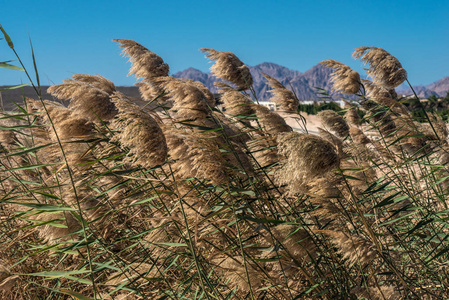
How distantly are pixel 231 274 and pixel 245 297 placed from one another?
1.56 feet

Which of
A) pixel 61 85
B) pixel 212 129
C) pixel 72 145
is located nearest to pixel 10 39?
pixel 61 85

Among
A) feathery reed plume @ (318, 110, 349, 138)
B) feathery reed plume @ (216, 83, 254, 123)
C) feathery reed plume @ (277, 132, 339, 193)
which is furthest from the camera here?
feathery reed plume @ (318, 110, 349, 138)

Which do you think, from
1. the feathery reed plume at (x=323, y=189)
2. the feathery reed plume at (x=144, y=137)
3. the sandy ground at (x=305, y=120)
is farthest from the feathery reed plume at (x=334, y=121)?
the feathery reed plume at (x=144, y=137)

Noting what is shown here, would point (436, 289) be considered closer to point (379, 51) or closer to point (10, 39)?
point (379, 51)

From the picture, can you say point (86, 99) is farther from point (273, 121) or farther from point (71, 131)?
point (273, 121)

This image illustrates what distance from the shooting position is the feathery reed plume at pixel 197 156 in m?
1.96

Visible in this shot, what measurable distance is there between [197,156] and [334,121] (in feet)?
6.80

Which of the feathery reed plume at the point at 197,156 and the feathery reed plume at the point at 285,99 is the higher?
the feathery reed plume at the point at 285,99

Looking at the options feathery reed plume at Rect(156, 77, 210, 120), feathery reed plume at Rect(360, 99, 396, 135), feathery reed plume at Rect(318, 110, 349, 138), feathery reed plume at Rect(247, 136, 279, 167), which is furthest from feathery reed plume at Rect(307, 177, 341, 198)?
feathery reed plume at Rect(360, 99, 396, 135)

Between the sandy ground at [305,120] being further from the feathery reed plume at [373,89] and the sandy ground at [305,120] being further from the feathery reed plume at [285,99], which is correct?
the feathery reed plume at [373,89]

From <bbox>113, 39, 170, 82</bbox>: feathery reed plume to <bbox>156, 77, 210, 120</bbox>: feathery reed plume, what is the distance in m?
1.19

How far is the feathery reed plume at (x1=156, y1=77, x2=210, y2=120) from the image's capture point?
223 cm

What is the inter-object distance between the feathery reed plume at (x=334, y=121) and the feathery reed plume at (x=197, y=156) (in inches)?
74.2

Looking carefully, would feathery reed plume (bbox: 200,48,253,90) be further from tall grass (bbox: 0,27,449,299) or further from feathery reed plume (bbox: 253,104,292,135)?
feathery reed plume (bbox: 253,104,292,135)
